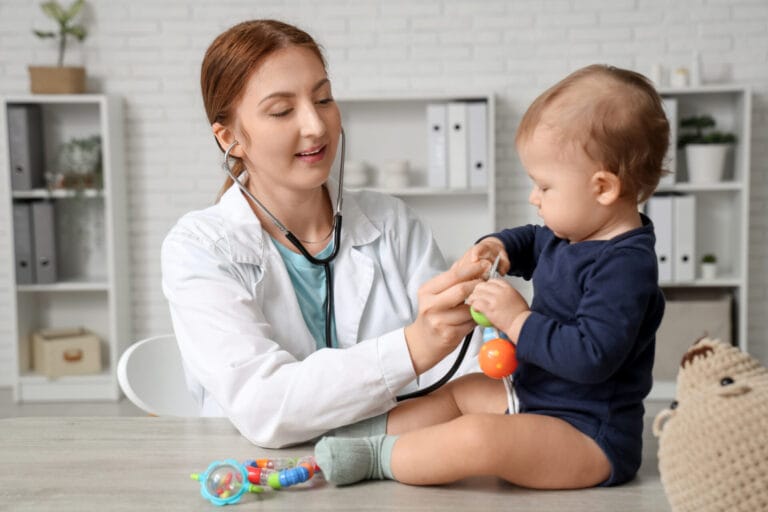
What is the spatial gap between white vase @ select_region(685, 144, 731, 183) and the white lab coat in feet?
10.1

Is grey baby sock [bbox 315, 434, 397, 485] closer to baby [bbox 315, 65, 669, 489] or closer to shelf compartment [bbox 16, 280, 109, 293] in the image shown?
baby [bbox 315, 65, 669, 489]

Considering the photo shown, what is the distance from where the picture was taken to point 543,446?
1208mm

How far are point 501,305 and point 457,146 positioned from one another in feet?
11.3

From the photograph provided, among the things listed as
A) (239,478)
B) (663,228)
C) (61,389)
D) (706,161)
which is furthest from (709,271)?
(239,478)

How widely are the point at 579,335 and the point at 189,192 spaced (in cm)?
403

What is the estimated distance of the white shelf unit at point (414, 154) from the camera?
4.89 metres

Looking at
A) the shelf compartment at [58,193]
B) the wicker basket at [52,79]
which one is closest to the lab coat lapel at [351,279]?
the shelf compartment at [58,193]

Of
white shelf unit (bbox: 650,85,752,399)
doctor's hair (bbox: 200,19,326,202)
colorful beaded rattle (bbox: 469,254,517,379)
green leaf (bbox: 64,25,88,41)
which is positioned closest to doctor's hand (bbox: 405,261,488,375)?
colorful beaded rattle (bbox: 469,254,517,379)

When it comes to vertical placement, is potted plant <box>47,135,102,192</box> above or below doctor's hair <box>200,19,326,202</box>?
below

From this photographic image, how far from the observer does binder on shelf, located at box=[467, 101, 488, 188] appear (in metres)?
4.61

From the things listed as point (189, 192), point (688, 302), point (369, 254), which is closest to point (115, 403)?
point (189, 192)

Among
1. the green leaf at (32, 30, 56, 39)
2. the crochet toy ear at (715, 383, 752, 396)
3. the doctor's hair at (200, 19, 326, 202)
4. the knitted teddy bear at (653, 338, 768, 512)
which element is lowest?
the knitted teddy bear at (653, 338, 768, 512)

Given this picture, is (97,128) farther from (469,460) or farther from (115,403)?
(469,460)

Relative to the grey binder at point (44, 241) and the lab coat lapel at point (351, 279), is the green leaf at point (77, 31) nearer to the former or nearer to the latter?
the grey binder at point (44, 241)
